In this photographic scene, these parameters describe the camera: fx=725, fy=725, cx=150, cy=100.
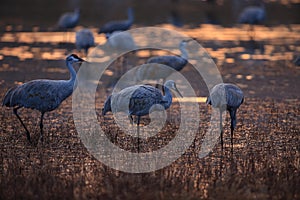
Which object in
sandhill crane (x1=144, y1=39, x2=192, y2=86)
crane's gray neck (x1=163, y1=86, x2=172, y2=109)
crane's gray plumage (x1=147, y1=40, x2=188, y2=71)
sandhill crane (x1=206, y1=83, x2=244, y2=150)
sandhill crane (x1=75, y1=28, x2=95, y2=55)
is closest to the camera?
sandhill crane (x1=206, y1=83, x2=244, y2=150)

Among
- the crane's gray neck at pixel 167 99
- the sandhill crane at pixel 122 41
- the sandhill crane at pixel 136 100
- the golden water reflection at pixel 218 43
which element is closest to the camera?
the sandhill crane at pixel 136 100

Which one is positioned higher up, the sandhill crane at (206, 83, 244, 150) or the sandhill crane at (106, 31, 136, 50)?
the sandhill crane at (106, 31, 136, 50)

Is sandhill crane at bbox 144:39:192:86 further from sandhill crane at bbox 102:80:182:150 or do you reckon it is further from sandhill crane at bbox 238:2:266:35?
sandhill crane at bbox 238:2:266:35

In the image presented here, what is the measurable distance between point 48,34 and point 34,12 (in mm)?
5948

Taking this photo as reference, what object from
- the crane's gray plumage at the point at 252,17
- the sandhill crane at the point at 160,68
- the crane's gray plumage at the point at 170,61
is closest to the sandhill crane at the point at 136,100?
the sandhill crane at the point at 160,68

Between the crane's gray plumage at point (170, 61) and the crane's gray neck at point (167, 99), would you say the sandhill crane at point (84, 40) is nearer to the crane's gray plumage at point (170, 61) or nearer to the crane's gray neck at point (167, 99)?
the crane's gray plumage at point (170, 61)

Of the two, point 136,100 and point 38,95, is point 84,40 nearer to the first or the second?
point 38,95

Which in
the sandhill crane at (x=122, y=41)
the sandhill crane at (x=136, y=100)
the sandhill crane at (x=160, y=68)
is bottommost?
the sandhill crane at (x=136, y=100)

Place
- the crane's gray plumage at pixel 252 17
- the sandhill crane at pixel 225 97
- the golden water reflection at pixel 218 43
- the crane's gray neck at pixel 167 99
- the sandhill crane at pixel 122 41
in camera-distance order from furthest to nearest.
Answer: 1. the crane's gray plumage at pixel 252 17
2. the golden water reflection at pixel 218 43
3. the sandhill crane at pixel 122 41
4. the crane's gray neck at pixel 167 99
5. the sandhill crane at pixel 225 97

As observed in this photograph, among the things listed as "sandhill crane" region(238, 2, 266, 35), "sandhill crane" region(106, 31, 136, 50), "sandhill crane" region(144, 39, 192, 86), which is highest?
"sandhill crane" region(238, 2, 266, 35)

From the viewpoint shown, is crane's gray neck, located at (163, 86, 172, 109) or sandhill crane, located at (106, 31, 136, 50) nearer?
crane's gray neck, located at (163, 86, 172, 109)

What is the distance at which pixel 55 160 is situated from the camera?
852 centimetres

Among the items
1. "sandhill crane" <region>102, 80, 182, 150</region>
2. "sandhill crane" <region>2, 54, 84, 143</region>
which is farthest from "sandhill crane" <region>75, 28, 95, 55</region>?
"sandhill crane" <region>102, 80, 182, 150</region>

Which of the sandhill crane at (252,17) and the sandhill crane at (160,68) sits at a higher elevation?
the sandhill crane at (252,17)
